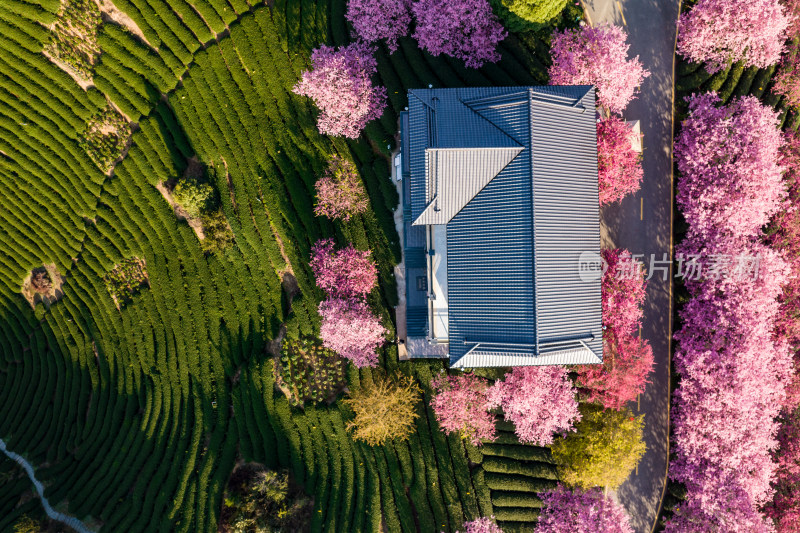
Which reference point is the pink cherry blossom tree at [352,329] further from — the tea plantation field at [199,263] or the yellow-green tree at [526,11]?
the yellow-green tree at [526,11]

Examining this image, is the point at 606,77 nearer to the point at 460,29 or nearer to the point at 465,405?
the point at 460,29

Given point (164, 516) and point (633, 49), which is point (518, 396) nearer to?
point (633, 49)

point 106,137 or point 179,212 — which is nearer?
point 179,212

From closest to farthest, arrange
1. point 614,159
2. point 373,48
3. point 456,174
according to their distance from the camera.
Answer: point 456,174 < point 614,159 < point 373,48

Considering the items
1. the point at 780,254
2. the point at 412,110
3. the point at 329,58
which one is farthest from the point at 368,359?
the point at 780,254

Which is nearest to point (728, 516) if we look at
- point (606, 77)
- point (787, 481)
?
point (787, 481)

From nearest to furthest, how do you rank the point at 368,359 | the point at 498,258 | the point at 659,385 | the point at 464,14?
1. the point at 498,258
2. the point at 464,14
3. the point at 368,359
4. the point at 659,385

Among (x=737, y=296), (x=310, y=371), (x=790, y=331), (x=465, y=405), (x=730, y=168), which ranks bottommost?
(x=465, y=405)
